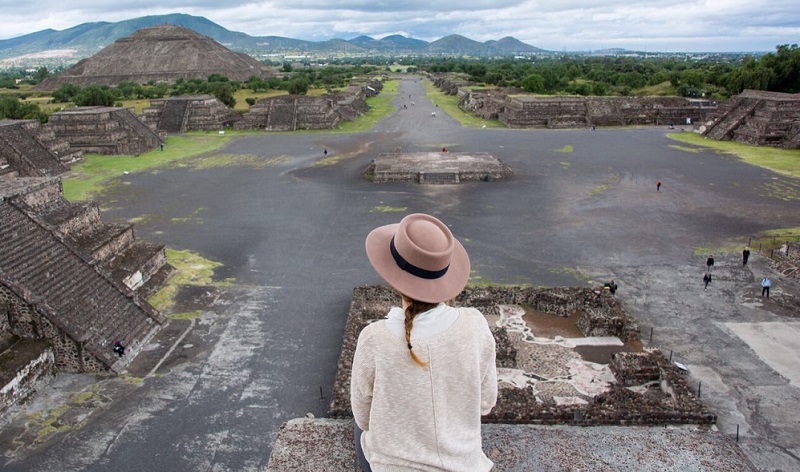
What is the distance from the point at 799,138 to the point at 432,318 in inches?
1705

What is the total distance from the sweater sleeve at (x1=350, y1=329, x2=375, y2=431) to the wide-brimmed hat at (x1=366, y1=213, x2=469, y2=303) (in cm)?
32

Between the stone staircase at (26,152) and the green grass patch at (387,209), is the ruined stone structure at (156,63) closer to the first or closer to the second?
the stone staircase at (26,152)

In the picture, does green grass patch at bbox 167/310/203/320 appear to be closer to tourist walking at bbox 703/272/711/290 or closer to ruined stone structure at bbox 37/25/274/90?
tourist walking at bbox 703/272/711/290

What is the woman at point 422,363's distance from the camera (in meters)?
2.69

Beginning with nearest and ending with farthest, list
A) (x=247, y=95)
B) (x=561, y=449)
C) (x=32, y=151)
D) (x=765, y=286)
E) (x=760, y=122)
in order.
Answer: (x=561, y=449) < (x=765, y=286) < (x=32, y=151) < (x=760, y=122) < (x=247, y=95)

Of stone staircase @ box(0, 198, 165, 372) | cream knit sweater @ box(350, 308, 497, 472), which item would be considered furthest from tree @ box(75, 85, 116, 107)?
cream knit sweater @ box(350, 308, 497, 472)

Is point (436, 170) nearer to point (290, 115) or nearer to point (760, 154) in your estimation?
point (760, 154)

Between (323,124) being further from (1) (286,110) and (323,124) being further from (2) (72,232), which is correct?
(2) (72,232)

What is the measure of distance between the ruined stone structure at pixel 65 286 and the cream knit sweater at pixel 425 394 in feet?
33.8

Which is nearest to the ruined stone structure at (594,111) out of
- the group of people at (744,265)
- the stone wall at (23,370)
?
the group of people at (744,265)

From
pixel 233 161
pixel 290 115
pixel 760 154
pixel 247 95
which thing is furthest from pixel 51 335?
pixel 247 95

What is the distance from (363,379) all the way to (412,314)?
431mm

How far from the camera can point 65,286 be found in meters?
13.1

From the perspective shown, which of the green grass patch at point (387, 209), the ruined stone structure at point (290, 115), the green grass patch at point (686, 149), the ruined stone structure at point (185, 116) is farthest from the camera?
the ruined stone structure at point (290, 115)
